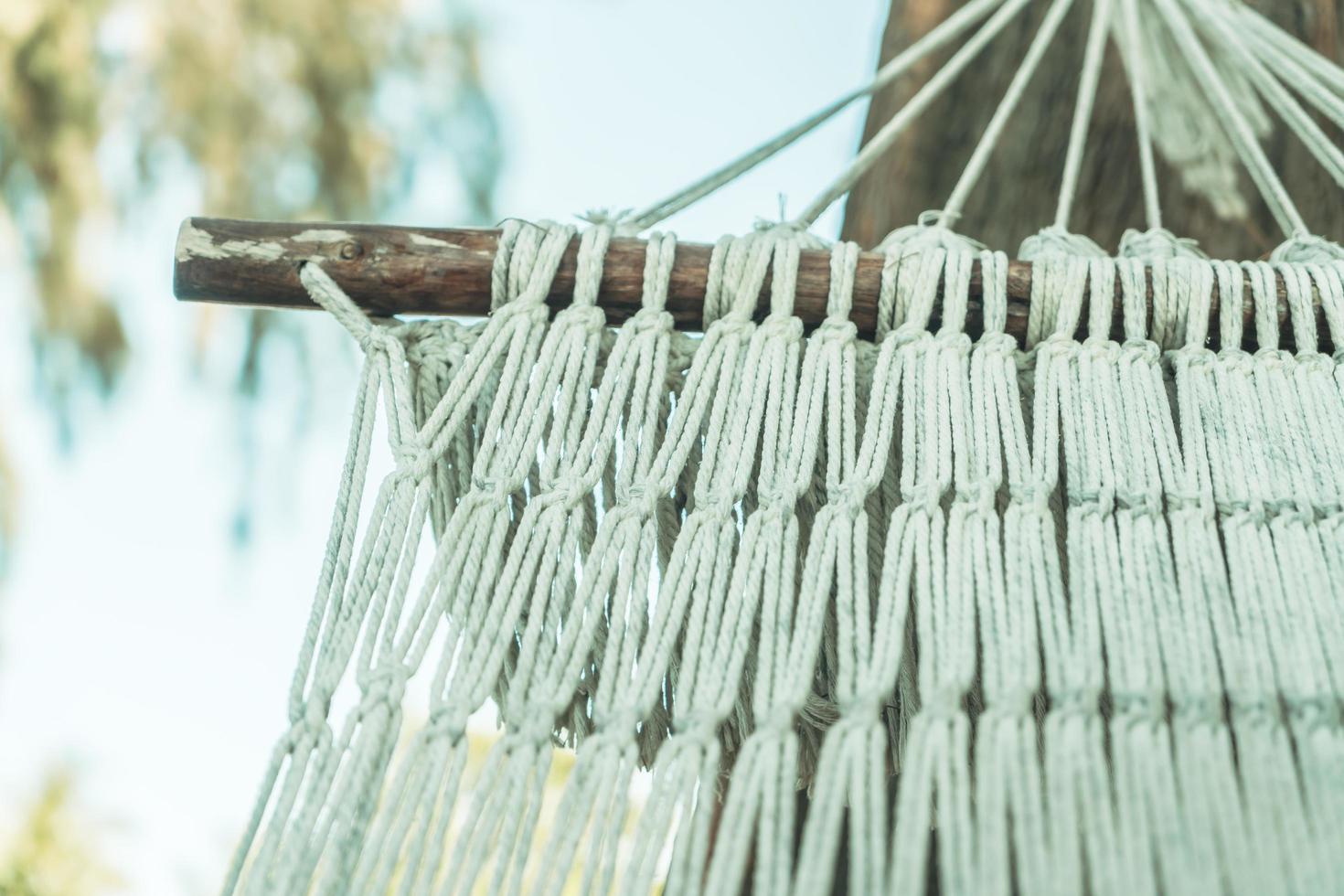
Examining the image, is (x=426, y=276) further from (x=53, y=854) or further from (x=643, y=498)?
(x=53, y=854)

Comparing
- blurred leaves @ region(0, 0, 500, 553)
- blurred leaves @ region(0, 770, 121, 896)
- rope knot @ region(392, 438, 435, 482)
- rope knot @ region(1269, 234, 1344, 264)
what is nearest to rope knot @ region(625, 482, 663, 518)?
rope knot @ region(392, 438, 435, 482)

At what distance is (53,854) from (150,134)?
1.74 metres

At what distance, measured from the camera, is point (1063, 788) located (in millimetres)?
524

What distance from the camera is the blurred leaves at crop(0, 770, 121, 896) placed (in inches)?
111

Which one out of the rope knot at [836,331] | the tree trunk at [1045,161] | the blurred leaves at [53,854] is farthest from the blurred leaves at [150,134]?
the rope knot at [836,331]

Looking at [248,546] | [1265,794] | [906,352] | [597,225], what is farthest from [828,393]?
[248,546]

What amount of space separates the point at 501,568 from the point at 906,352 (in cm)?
24

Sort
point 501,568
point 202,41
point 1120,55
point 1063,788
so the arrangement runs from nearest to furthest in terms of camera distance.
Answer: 1. point 1063,788
2. point 501,568
3. point 1120,55
4. point 202,41

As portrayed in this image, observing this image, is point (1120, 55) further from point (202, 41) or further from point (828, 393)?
point (202, 41)

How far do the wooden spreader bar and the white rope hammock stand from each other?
1cm

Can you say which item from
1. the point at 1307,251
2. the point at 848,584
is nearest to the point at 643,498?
the point at 848,584

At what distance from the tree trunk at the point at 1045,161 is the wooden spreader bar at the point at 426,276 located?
486 millimetres

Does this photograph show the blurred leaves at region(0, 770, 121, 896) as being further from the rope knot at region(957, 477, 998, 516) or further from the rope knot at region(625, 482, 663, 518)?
the rope knot at region(957, 477, 998, 516)

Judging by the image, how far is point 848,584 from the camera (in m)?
0.60
